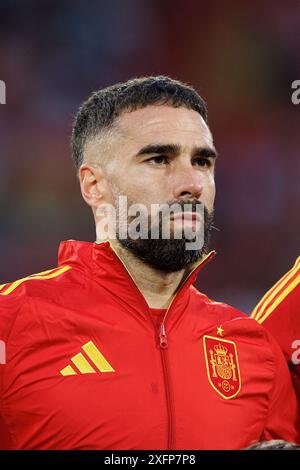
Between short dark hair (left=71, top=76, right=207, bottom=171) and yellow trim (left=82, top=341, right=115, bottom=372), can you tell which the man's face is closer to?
short dark hair (left=71, top=76, right=207, bottom=171)

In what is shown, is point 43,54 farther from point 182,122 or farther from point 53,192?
point 182,122

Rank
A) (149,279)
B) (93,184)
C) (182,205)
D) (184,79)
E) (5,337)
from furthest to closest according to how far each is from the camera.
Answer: (184,79)
(93,184)
(149,279)
(182,205)
(5,337)

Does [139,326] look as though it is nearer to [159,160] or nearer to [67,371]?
[67,371]

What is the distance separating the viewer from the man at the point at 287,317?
2258 mm

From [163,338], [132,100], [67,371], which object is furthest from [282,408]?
[132,100]

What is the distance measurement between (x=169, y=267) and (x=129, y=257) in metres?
0.13

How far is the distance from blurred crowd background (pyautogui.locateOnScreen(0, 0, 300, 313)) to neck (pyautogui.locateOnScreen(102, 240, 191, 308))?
2758 mm

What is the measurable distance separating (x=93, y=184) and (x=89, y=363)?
621 millimetres

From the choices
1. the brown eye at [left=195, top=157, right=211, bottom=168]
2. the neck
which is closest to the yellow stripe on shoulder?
the neck

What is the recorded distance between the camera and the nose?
2020 mm

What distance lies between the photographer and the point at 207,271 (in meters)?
5.14

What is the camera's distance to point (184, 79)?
217 inches

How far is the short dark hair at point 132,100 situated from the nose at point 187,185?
263mm

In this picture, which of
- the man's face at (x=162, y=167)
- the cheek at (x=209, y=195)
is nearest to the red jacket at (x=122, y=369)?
the man's face at (x=162, y=167)
